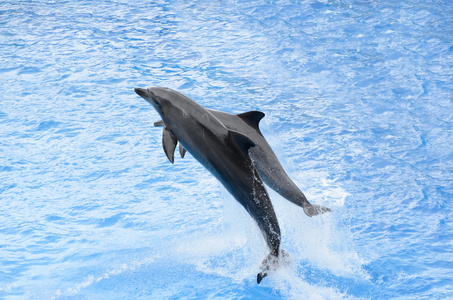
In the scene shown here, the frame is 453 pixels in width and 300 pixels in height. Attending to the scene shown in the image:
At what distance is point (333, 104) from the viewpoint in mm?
9414

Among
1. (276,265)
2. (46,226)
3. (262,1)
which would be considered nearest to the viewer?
(276,265)

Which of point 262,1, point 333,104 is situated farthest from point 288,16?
point 333,104

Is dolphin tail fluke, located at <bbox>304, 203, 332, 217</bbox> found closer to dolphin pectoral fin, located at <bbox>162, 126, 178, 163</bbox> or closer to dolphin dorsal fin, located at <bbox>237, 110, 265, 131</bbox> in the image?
dolphin dorsal fin, located at <bbox>237, 110, 265, 131</bbox>

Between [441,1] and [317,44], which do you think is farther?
[441,1]

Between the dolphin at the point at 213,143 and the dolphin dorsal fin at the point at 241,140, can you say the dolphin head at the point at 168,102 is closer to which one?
the dolphin at the point at 213,143

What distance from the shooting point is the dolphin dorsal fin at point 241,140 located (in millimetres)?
4145

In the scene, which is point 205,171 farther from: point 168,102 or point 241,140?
point 241,140

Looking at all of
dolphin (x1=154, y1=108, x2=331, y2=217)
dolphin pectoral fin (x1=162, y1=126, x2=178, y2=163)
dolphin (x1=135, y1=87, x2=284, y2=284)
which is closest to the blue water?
dolphin (x1=154, y1=108, x2=331, y2=217)

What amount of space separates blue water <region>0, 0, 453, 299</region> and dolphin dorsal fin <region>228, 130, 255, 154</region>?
1221 mm

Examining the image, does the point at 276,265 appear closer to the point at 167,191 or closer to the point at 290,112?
the point at 167,191

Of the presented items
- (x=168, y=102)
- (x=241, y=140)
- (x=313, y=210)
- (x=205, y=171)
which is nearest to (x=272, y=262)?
(x=313, y=210)

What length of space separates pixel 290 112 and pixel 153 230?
3.52 m

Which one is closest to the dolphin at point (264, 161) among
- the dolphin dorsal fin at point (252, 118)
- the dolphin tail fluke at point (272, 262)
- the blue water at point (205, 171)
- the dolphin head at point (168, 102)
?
the dolphin dorsal fin at point (252, 118)

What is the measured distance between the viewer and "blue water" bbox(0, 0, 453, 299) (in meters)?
5.98
